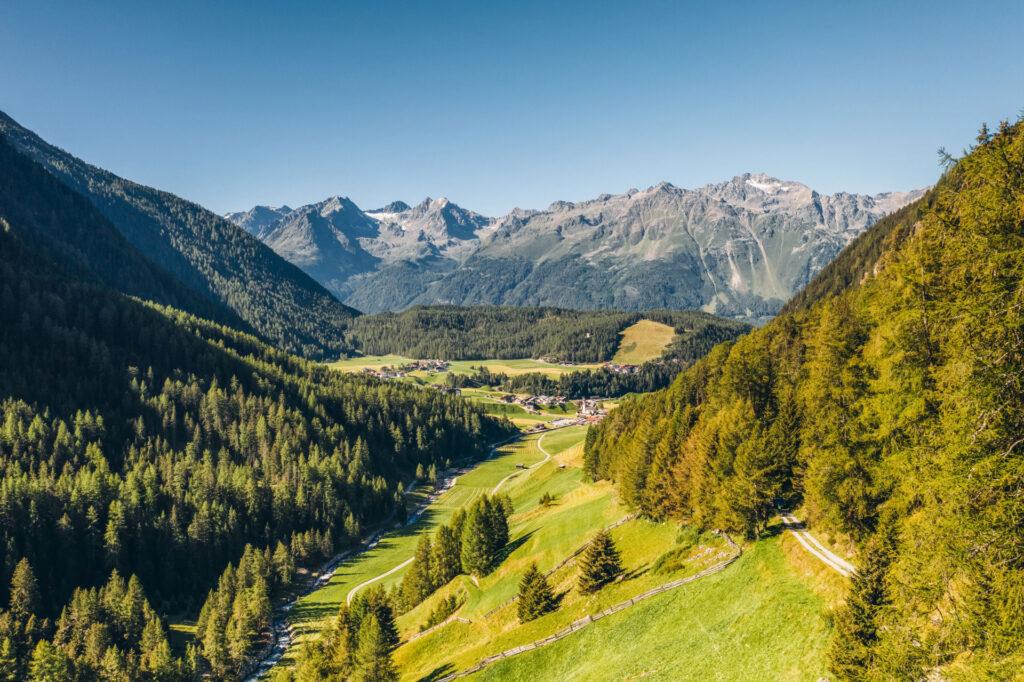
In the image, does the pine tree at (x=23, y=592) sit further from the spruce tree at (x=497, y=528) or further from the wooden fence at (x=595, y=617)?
the wooden fence at (x=595, y=617)

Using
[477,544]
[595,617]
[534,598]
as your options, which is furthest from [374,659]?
[477,544]

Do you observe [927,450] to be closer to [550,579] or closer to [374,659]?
[550,579]

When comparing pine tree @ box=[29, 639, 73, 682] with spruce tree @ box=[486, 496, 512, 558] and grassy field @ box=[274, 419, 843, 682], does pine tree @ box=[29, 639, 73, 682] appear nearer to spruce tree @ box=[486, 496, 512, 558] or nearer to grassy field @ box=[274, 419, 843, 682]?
grassy field @ box=[274, 419, 843, 682]

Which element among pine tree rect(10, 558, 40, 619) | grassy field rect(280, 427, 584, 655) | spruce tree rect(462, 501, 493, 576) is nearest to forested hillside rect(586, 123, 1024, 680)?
spruce tree rect(462, 501, 493, 576)

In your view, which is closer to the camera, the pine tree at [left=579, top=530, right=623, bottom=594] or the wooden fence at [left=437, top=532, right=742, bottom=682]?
the wooden fence at [left=437, top=532, right=742, bottom=682]

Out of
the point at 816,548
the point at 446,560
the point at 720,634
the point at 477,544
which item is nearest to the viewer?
the point at 720,634

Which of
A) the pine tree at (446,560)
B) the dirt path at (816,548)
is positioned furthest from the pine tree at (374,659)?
the dirt path at (816,548)
